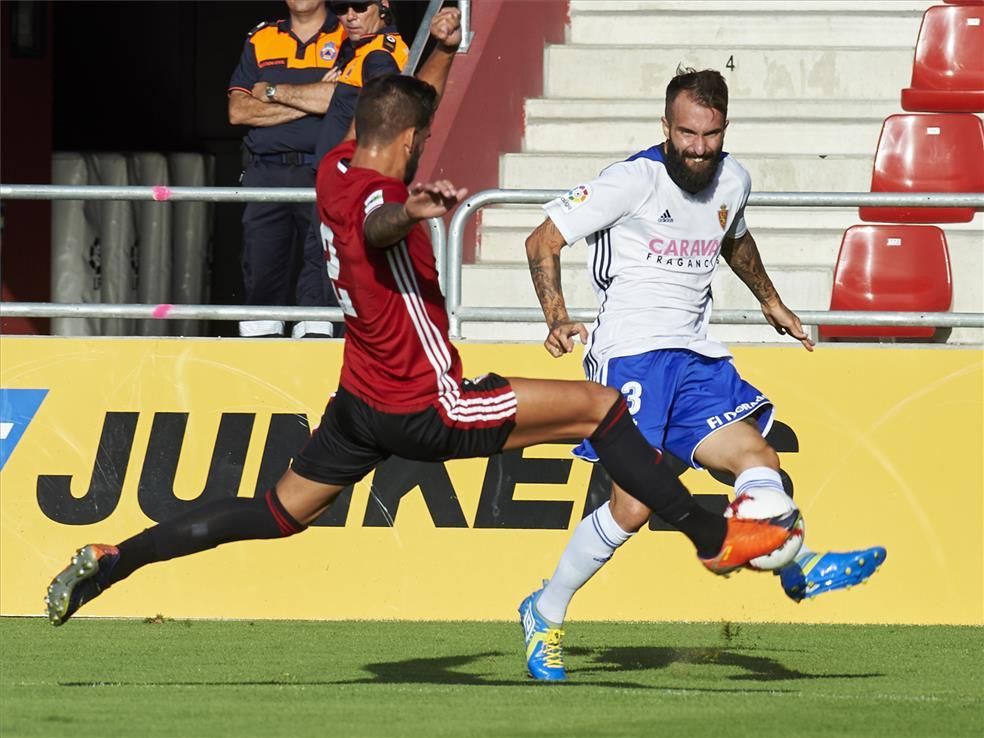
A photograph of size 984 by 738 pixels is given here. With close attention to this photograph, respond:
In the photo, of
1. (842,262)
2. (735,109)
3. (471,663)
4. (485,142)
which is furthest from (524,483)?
(735,109)

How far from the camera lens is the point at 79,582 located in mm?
7230

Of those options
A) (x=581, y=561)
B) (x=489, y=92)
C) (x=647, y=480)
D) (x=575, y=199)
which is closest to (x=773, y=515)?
(x=647, y=480)

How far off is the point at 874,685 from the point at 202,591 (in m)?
3.84

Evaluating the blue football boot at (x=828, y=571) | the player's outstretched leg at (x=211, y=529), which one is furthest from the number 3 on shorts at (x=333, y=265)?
the blue football boot at (x=828, y=571)

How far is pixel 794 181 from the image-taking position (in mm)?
13320

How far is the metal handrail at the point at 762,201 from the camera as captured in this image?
9477 millimetres

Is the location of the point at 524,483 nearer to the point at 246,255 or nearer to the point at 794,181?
the point at 246,255

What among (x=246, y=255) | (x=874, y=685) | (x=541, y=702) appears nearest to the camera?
(x=541, y=702)

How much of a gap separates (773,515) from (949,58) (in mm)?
7006

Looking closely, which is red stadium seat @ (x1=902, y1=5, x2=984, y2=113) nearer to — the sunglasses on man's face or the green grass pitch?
A: the sunglasses on man's face

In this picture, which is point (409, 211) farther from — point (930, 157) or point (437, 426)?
point (930, 157)

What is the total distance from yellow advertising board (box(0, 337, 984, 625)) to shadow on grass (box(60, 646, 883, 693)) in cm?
101

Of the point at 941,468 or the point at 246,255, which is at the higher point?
the point at 246,255

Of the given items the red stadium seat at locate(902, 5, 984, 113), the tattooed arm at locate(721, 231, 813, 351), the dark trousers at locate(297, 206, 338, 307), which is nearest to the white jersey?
the tattooed arm at locate(721, 231, 813, 351)
